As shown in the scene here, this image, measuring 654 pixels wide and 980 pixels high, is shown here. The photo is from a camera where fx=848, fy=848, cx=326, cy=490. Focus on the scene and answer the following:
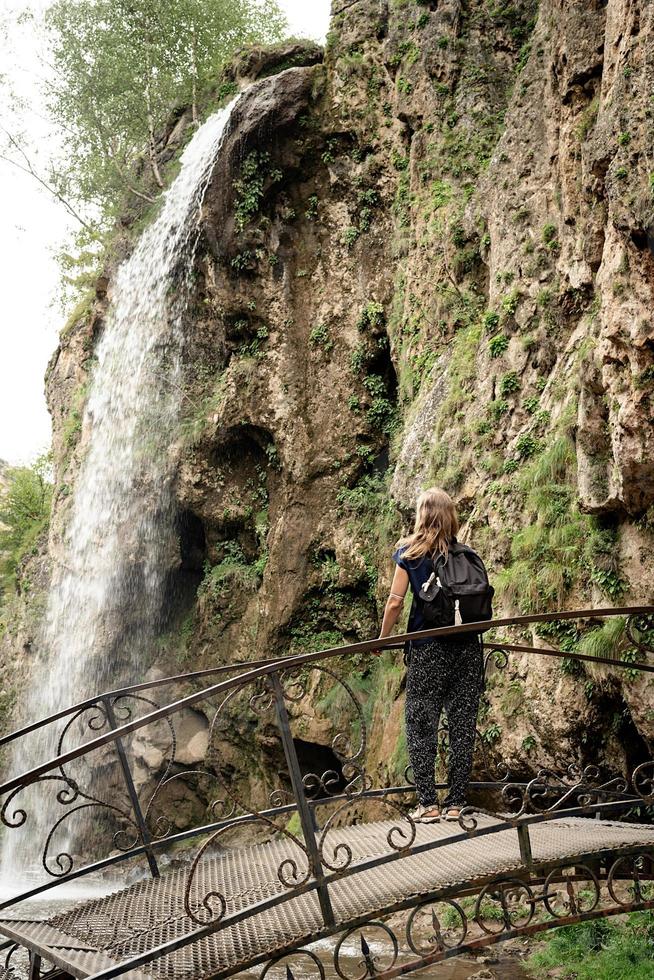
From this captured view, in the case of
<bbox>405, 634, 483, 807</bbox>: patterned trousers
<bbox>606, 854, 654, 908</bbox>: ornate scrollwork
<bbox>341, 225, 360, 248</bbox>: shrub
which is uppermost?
<bbox>341, 225, 360, 248</bbox>: shrub

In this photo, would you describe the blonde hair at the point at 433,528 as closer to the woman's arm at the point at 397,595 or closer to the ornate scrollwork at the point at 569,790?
the woman's arm at the point at 397,595

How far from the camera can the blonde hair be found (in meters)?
4.95

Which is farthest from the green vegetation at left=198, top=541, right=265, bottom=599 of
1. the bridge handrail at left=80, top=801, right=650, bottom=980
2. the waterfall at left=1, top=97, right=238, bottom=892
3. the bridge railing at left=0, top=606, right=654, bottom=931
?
the bridge handrail at left=80, top=801, right=650, bottom=980

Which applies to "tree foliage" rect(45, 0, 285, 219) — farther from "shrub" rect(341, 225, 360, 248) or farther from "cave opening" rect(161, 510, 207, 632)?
"cave opening" rect(161, 510, 207, 632)

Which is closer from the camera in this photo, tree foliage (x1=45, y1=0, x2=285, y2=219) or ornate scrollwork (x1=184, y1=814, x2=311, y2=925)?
ornate scrollwork (x1=184, y1=814, x2=311, y2=925)

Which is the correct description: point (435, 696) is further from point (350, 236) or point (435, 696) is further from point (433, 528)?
point (350, 236)

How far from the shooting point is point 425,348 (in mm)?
11281

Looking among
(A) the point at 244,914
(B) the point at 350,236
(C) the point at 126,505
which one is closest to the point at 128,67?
(B) the point at 350,236

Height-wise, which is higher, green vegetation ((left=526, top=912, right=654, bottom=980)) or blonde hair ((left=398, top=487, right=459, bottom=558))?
blonde hair ((left=398, top=487, right=459, bottom=558))

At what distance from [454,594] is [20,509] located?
71.3 feet

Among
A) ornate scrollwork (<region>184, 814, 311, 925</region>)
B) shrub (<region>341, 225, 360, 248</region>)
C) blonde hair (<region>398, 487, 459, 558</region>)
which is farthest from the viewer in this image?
shrub (<region>341, 225, 360, 248</region>)

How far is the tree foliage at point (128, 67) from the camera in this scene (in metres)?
20.5

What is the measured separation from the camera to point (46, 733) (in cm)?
1495

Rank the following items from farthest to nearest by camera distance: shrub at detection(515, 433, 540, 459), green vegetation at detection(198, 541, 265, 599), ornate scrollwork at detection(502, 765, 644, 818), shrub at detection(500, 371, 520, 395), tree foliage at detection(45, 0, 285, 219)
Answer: tree foliage at detection(45, 0, 285, 219) → green vegetation at detection(198, 541, 265, 599) → shrub at detection(500, 371, 520, 395) → shrub at detection(515, 433, 540, 459) → ornate scrollwork at detection(502, 765, 644, 818)
